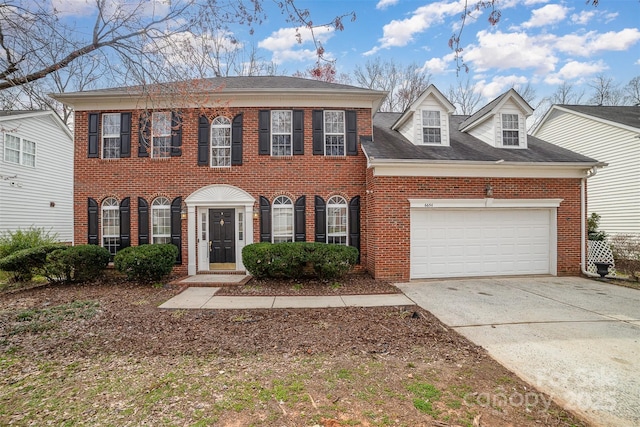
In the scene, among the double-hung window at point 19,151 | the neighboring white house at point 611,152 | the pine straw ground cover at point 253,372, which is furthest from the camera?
the double-hung window at point 19,151

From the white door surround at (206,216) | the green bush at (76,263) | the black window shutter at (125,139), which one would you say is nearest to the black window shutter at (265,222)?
the white door surround at (206,216)

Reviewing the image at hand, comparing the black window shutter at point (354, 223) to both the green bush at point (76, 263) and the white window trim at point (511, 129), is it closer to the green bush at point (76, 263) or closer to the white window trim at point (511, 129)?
the white window trim at point (511, 129)

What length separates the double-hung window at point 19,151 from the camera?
41.2 feet

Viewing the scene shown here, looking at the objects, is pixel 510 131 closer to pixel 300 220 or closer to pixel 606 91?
pixel 300 220

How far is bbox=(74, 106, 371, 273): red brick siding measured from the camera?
9.37 meters

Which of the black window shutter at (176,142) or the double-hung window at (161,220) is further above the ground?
the black window shutter at (176,142)

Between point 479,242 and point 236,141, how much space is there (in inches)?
324

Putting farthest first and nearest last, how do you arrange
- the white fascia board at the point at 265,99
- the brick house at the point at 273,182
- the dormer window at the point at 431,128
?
the dormer window at the point at 431,128 < the white fascia board at the point at 265,99 < the brick house at the point at 273,182

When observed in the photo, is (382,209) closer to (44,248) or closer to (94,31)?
(94,31)

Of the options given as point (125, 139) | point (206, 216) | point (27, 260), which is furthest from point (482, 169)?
point (27, 260)

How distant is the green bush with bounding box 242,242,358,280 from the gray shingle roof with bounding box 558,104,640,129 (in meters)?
13.4

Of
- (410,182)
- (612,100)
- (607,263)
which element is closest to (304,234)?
(410,182)

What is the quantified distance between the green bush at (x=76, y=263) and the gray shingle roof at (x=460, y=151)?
8406mm

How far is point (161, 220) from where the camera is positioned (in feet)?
31.1
